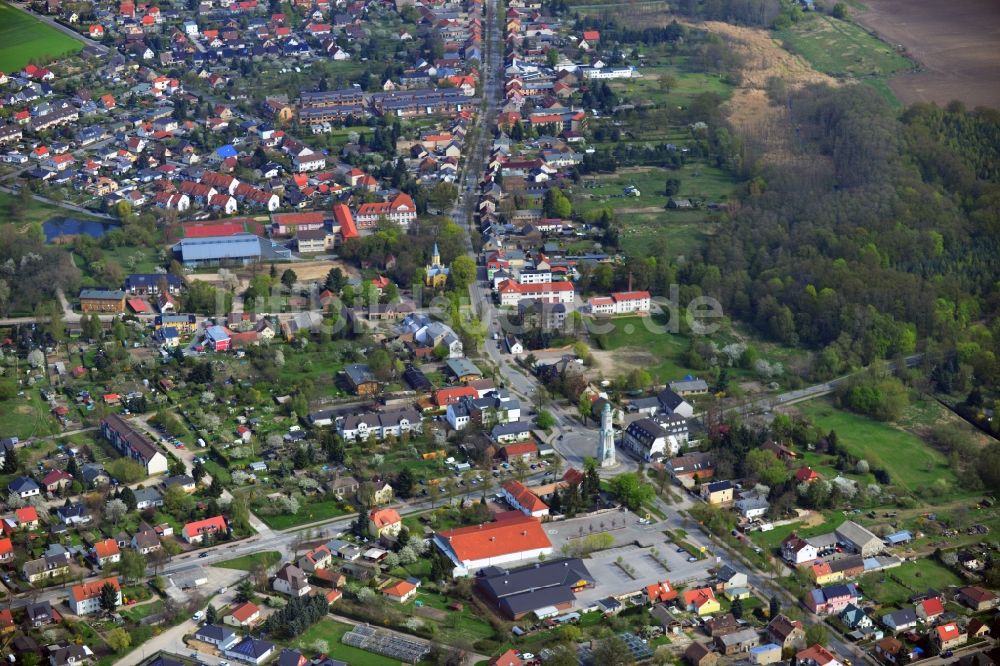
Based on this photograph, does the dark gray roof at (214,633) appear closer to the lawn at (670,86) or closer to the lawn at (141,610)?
the lawn at (141,610)

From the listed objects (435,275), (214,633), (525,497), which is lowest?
(214,633)

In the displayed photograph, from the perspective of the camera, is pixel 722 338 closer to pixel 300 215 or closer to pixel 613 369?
pixel 613 369

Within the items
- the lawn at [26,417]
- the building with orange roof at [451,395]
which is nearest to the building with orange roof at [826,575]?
the building with orange roof at [451,395]

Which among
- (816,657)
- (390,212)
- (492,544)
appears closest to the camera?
(816,657)

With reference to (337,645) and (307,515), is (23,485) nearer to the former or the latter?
(307,515)

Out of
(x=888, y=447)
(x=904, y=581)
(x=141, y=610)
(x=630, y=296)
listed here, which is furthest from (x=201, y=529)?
(x=630, y=296)

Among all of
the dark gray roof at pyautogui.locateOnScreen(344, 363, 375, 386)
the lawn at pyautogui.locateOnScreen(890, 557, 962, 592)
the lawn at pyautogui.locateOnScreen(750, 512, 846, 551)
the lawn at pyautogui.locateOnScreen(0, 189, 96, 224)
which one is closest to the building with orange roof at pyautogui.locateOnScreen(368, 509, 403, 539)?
the dark gray roof at pyautogui.locateOnScreen(344, 363, 375, 386)

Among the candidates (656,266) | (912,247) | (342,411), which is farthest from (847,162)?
(342,411)
